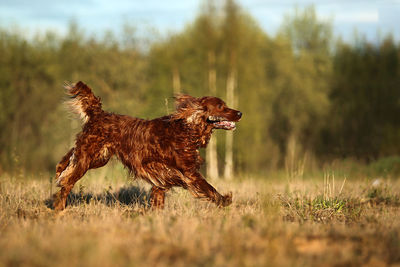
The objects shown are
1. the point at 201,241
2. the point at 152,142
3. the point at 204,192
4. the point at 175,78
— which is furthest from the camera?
the point at 175,78

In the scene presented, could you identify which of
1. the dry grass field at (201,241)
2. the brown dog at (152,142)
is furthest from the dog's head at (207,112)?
the dry grass field at (201,241)

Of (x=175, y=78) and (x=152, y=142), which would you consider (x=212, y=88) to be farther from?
(x=152, y=142)

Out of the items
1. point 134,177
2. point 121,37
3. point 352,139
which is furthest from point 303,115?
point 134,177

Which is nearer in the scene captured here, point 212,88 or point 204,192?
point 204,192

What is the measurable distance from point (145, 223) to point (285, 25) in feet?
125

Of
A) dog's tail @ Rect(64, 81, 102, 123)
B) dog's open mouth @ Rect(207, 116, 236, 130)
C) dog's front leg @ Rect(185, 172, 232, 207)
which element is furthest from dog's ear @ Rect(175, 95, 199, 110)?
dog's tail @ Rect(64, 81, 102, 123)

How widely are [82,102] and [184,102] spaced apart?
1530 mm

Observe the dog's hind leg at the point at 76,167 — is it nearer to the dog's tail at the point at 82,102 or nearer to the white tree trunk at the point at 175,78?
the dog's tail at the point at 82,102

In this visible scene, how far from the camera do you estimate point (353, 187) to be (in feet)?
27.7

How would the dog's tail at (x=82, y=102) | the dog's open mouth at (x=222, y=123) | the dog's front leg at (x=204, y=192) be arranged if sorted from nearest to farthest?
1. the dog's front leg at (x=204, y=192)
2. the dog's open mouth at (x=222, y=123)
3. the dog's tail at (x=82, y=102)

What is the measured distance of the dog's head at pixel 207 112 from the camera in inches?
233

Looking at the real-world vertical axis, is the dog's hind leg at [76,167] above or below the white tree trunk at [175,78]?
below

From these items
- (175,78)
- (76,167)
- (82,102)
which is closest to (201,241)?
(76,167)

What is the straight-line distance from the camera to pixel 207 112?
6.00 meters
